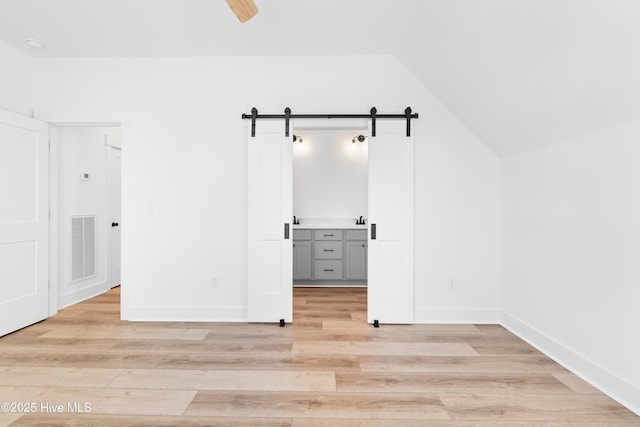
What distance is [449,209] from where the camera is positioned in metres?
3.37

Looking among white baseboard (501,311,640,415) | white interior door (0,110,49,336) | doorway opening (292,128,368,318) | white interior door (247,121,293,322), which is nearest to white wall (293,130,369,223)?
doorway opening (292,128,368,318)

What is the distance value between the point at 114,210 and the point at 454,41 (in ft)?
15.6

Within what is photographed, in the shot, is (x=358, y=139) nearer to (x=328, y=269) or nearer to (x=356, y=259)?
(x=356, y=259)

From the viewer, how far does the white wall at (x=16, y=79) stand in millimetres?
3146

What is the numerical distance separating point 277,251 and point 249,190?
68cm

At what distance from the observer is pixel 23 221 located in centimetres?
316

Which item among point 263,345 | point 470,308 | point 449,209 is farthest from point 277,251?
point 470,308

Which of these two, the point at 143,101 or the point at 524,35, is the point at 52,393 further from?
the point at 524,35

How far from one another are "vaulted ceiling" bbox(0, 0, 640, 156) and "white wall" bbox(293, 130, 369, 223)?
2.29m

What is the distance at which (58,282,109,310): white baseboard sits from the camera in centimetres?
383

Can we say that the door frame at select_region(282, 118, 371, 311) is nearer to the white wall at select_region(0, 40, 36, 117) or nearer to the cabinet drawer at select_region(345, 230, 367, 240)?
the cabinet drawer at select_region(345, 230, 367, 240)

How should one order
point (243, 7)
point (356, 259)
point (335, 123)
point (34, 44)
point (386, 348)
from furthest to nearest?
1. point (356, 259)
2. point (335, 123)
3. point (34, 44)
4. point (386, 348)
5. point (243, 7)

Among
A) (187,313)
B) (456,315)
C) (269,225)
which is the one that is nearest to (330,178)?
(269,225)

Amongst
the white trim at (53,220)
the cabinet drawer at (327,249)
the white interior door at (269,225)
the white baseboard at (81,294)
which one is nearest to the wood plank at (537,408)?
the white interior door at (269,225)
